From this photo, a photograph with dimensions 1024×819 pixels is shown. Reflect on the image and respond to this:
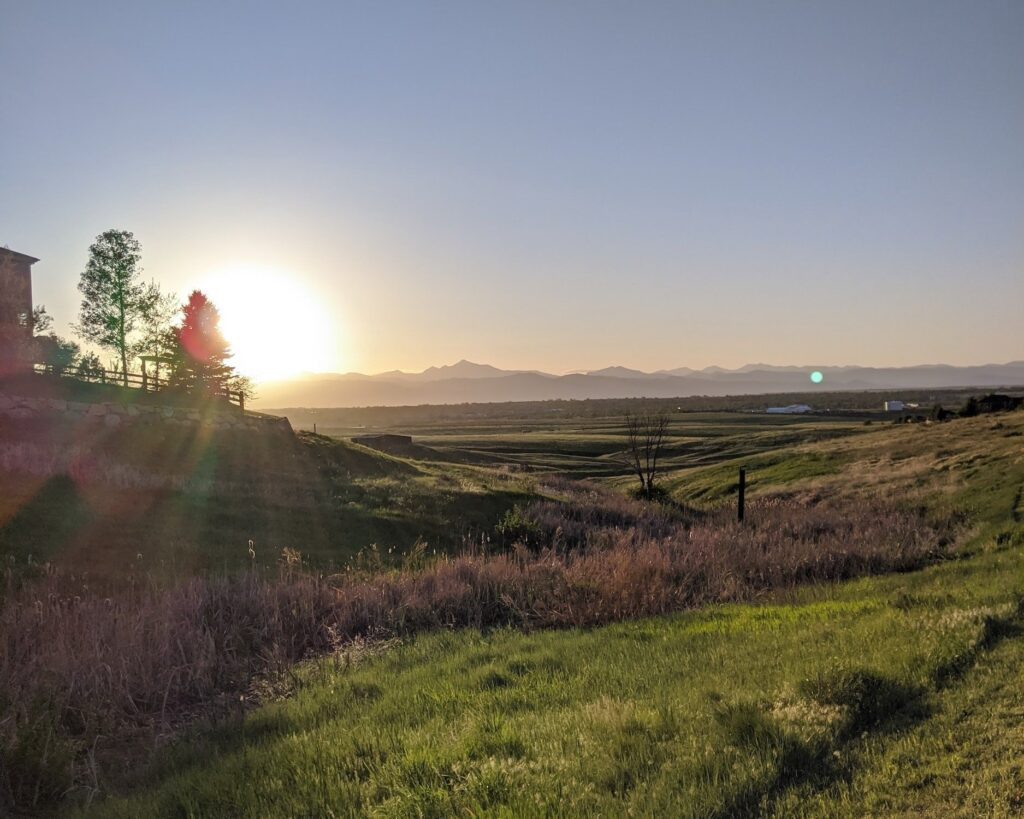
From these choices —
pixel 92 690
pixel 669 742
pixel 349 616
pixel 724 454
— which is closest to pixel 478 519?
pixel 349 616

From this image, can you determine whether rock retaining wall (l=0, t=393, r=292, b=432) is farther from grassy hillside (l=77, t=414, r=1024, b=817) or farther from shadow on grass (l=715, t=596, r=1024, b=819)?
shadow on grass (l=715, t=596, r=1024, b=819)

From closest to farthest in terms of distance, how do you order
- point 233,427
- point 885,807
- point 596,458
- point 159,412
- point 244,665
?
point 885,807
point 244,665
point 159,412
point 233,427
point 596,458

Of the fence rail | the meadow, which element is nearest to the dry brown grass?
the meadow

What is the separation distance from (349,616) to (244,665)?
1761 millimetres

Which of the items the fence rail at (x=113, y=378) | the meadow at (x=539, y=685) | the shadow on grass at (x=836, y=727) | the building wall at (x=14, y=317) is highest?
the building wall at (x=14, y=317)

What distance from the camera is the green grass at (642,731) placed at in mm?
4172

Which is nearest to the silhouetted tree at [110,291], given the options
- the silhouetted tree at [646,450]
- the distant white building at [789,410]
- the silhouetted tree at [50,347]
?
the silhouetted tree at [50,347]

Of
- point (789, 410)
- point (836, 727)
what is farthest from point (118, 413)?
point (789, 410)

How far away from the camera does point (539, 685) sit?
6590mm

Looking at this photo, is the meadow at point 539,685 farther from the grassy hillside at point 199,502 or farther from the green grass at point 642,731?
the grassy hillside at point 199,502

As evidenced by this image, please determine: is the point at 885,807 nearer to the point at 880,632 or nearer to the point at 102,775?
the point at 880,632

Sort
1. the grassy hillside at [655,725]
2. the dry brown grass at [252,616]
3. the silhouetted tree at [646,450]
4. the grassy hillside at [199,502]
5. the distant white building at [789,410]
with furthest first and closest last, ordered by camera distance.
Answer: the distant white building at [789,410] < the silhouetted tree at [646,450] < the grassy hillside at [199,502] < the dry brown grass at [252,616] < the grassy hillside at [655,725]

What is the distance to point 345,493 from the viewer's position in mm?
26188

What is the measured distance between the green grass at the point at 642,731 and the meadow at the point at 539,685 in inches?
0.9
